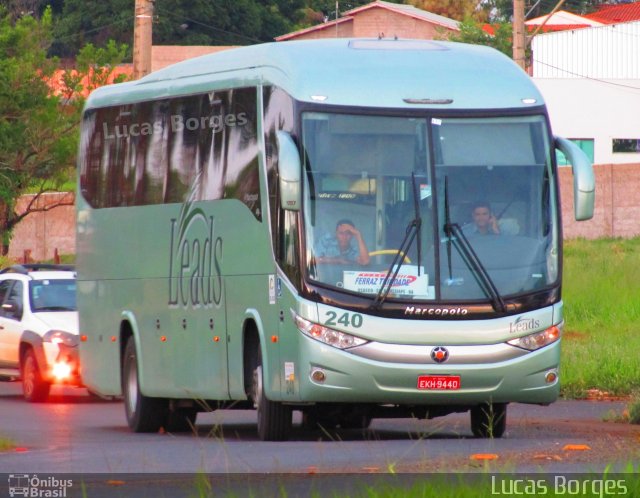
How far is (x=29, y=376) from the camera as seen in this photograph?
22812mm

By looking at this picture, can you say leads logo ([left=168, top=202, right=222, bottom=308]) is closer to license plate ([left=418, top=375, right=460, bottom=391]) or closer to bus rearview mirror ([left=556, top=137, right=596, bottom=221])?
license plate ([left=418, top=375, right=460, bottom=391])

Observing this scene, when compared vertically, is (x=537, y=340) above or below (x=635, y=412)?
above

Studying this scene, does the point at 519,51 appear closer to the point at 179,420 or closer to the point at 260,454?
the point at 179,420

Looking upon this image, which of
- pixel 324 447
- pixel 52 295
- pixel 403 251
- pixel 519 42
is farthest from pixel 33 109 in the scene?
pixel 324 447

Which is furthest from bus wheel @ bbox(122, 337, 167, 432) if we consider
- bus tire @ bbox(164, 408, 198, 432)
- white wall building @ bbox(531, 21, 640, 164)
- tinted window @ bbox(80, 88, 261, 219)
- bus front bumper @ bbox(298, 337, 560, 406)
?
white wall building @ bbox(531, 21, 640, 164)

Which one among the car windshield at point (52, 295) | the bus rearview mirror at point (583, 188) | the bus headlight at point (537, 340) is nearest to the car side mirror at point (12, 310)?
the car windshield at point (52, 295)

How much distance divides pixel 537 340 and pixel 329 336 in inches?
72.5

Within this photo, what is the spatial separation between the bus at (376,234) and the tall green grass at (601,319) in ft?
20.0

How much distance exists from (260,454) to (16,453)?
84.4 inches

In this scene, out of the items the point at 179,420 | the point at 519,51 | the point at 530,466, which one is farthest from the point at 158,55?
the point at 530,466

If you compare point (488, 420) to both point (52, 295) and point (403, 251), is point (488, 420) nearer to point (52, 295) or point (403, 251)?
point (403, 251)

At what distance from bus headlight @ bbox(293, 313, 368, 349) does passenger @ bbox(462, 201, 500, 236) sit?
1.39 meters

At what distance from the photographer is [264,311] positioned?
14664 mm

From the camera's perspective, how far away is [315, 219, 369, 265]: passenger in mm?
14055
